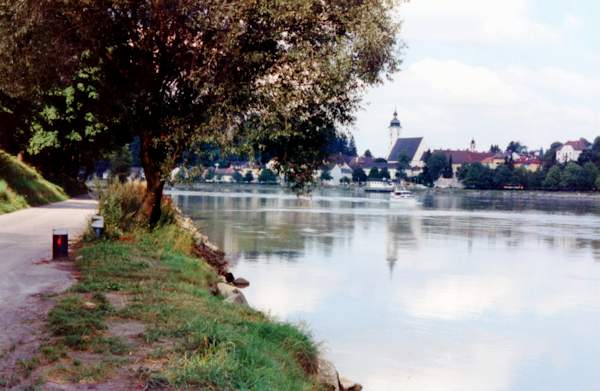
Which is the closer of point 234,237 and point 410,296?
point 410,296

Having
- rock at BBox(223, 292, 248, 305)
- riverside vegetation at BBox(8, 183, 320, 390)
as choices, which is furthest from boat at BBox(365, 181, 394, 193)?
riverside vegetation at BBox(8, 183, 320, 390)

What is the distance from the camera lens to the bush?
2055 centimetres

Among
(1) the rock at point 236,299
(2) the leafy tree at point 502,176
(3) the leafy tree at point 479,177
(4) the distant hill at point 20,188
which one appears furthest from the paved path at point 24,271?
(3) the leafy tree at point 479,177

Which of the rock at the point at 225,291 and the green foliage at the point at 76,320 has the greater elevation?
the green foliage at the point at 76,320

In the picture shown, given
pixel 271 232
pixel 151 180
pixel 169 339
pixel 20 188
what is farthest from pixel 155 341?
pixel 271 232

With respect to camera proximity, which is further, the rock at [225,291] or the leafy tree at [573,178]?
the leafy tree at [573,178]

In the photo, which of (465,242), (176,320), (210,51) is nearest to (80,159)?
(465,242)

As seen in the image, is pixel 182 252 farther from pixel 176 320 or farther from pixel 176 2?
pixel 176 320

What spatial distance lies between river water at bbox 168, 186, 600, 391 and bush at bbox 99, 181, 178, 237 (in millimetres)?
4057

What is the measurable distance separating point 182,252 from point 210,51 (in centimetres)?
576

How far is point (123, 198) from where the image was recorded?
22.4 m

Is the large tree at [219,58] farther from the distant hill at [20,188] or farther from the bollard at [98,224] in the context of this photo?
the distant hill at [20,188]

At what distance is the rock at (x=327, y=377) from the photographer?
456 inches

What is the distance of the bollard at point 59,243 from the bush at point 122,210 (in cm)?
328
